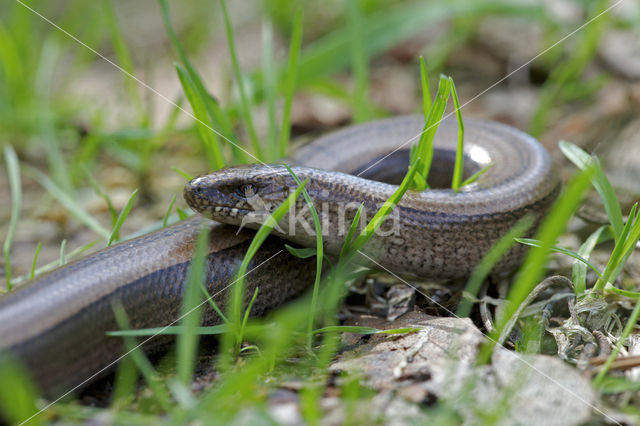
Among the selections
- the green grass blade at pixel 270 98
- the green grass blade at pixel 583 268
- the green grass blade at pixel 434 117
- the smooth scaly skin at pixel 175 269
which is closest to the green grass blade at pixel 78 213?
the smooth scaly skin at pixel 175 269

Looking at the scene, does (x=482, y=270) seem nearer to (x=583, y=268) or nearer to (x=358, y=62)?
(x=583, y=268)

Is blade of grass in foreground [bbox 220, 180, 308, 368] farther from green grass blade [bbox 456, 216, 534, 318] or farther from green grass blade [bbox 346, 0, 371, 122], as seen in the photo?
green grass blade [bbox 346, 0, 371, 122]

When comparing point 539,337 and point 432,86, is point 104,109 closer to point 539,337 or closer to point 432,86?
point 432,86

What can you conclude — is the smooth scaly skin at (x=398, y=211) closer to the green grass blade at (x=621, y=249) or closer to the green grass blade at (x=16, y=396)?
the green grass blade at (x=621, y=249)

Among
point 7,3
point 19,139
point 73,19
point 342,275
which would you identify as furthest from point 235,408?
point 7,3

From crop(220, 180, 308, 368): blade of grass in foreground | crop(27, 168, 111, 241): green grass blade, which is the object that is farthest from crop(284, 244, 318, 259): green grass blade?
crop(27, 168, 111, 241): green grass blade

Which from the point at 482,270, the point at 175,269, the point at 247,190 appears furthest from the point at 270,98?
the point at 482,270
